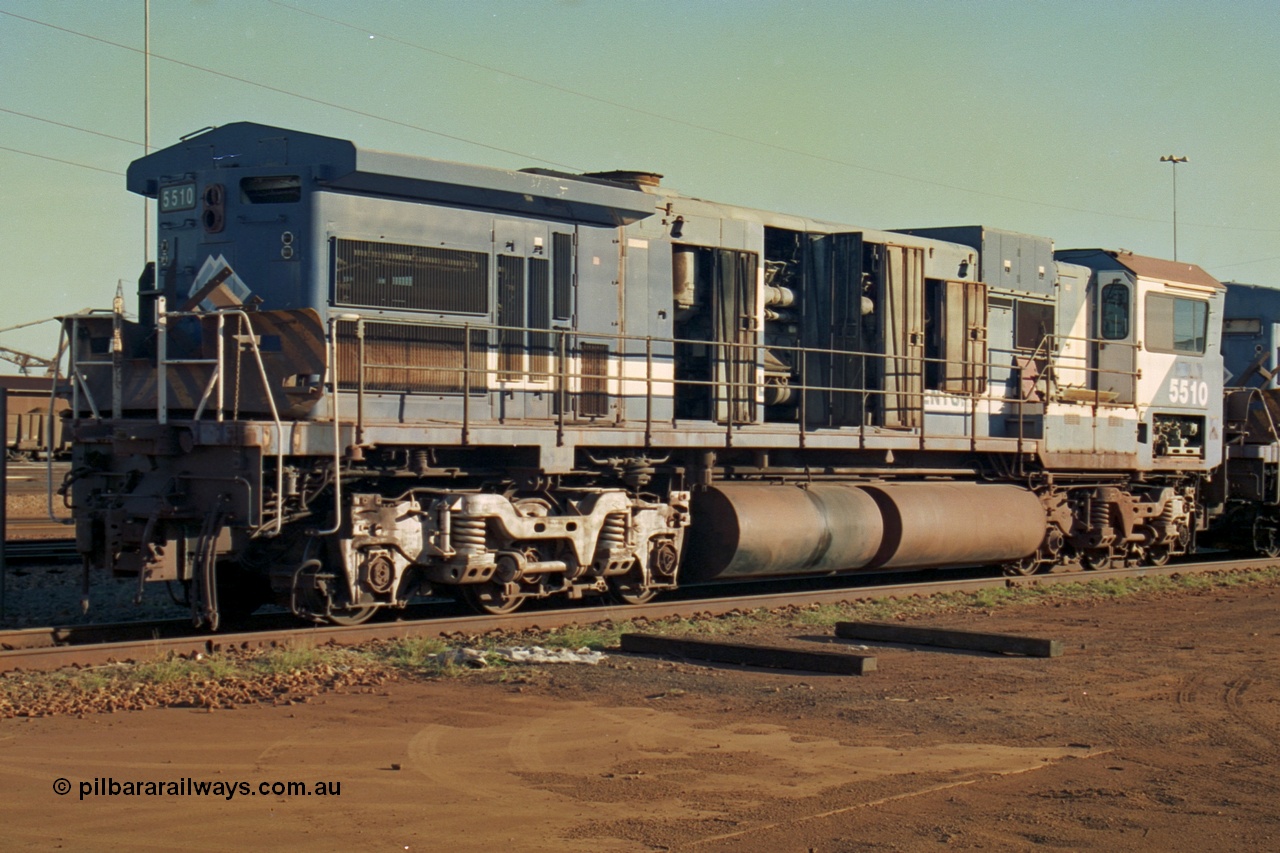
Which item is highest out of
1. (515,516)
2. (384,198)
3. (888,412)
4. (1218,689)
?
(384,198)

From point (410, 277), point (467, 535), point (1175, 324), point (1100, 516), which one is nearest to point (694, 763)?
point (467, 535)

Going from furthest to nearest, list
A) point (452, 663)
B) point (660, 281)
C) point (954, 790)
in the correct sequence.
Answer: point (660, 281)
point (452, 663)
point (954, 790)

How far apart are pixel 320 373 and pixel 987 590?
7893mm

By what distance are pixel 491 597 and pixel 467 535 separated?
0.87 m

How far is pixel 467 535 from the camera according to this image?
36.8ft

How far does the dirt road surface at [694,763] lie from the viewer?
17.5ft

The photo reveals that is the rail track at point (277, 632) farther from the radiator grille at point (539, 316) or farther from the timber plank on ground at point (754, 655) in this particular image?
the radiator grille at point (539, 316)

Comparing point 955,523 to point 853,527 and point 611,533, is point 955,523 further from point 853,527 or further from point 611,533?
point 611,533

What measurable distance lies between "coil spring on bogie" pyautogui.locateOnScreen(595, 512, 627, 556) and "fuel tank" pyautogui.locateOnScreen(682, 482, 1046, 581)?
1.29 metres

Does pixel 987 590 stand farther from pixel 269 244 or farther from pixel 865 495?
pixel 269 244

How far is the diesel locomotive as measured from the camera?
1050cm

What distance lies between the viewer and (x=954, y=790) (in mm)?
5965

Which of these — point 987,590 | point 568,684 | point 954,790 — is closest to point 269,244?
point 568,684

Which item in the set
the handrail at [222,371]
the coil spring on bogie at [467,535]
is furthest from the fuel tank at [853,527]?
the handrail at [222,371]
